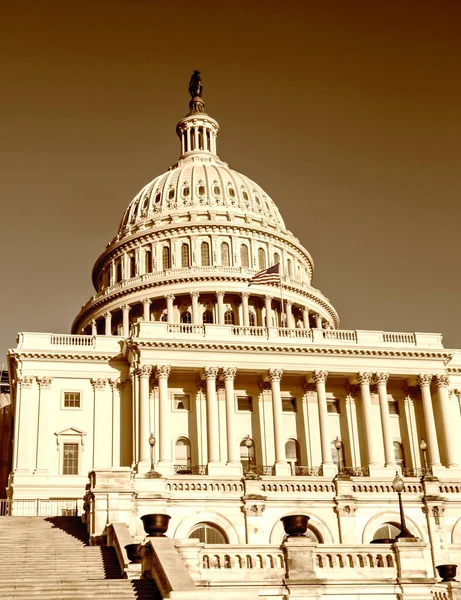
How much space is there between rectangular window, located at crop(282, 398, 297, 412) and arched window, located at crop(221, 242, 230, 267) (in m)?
27.6

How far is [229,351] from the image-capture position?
6625 centimetres

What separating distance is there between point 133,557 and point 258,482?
19.2 metres

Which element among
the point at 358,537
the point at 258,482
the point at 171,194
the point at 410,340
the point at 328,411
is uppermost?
the point at 171,194

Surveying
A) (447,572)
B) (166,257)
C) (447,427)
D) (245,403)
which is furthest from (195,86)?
(447,572)

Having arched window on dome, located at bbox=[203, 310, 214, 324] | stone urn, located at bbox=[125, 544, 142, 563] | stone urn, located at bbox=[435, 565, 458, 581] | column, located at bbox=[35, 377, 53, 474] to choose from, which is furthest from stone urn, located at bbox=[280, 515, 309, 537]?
arched window on dome, located at bbox=[203, 310, 214, 324]

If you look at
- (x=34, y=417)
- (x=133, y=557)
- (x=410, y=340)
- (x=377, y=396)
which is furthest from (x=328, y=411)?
(x=133, y=557)

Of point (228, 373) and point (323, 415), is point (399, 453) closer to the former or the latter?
point (323, 415)

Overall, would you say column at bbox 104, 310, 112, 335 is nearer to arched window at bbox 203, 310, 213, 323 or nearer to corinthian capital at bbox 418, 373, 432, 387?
arched window at bbox 203, 310, 213, 323

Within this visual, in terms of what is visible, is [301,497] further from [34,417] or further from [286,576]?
[34,417]

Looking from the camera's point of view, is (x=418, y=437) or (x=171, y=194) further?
(x=171, y=194)

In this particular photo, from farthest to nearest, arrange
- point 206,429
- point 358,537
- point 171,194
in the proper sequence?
point 171,194 → point 206,429 → point 358,537

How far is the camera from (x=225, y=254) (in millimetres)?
96688

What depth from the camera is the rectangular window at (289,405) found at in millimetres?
69250

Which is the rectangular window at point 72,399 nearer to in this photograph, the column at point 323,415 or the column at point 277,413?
the column at point 277,413
